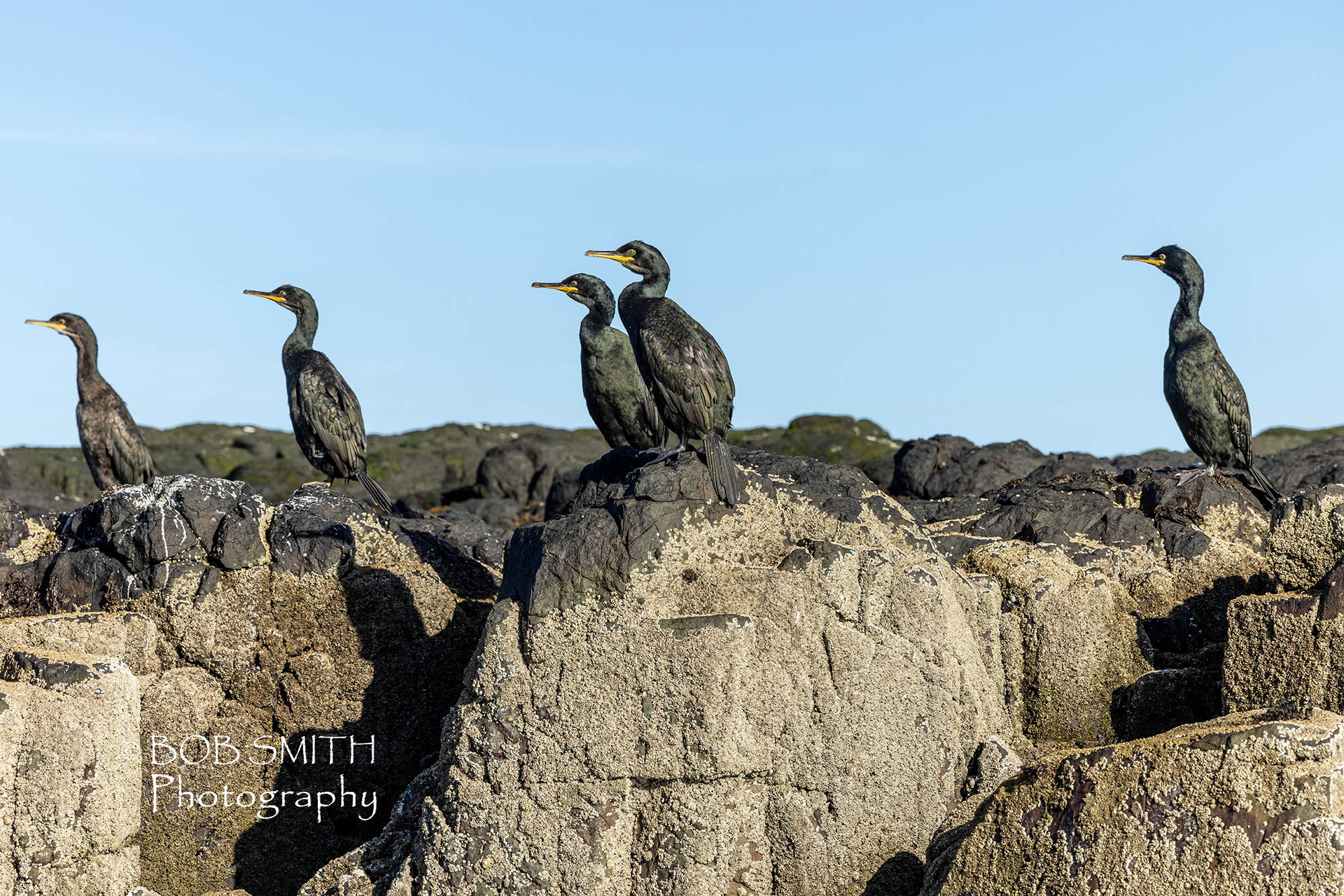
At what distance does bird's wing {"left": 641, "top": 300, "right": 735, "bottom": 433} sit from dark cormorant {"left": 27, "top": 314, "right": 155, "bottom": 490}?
673 centimetres

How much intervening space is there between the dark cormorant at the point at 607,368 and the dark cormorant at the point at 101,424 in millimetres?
5145

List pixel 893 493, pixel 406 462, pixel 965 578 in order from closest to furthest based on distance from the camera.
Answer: pixel 965 578
pixel 893 493
pixel 406 462

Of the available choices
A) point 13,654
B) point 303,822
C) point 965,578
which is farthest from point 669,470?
point 13,654

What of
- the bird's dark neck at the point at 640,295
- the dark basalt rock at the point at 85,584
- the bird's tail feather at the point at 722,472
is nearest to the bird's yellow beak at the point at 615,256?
the bird's dark neck at the point at 640,295

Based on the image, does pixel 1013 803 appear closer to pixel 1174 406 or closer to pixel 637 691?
pixel 637 691

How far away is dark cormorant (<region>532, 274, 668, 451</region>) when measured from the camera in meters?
9.84

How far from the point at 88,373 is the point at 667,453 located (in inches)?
302

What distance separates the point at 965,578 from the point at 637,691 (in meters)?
2.61

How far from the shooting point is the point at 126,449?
42.9 ft

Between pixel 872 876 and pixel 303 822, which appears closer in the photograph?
pixel 872 876

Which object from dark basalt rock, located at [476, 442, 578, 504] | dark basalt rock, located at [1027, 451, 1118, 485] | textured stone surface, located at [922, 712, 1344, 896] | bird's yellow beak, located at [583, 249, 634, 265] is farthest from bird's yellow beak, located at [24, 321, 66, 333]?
dark basalt rock, located at [476, 442, 578, 504]

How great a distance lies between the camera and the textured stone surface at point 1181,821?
5.34 meters

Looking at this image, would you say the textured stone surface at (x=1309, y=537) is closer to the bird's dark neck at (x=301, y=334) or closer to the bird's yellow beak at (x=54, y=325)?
the bird's dark neck at (x=301, y=334)

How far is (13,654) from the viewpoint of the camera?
303 inches
